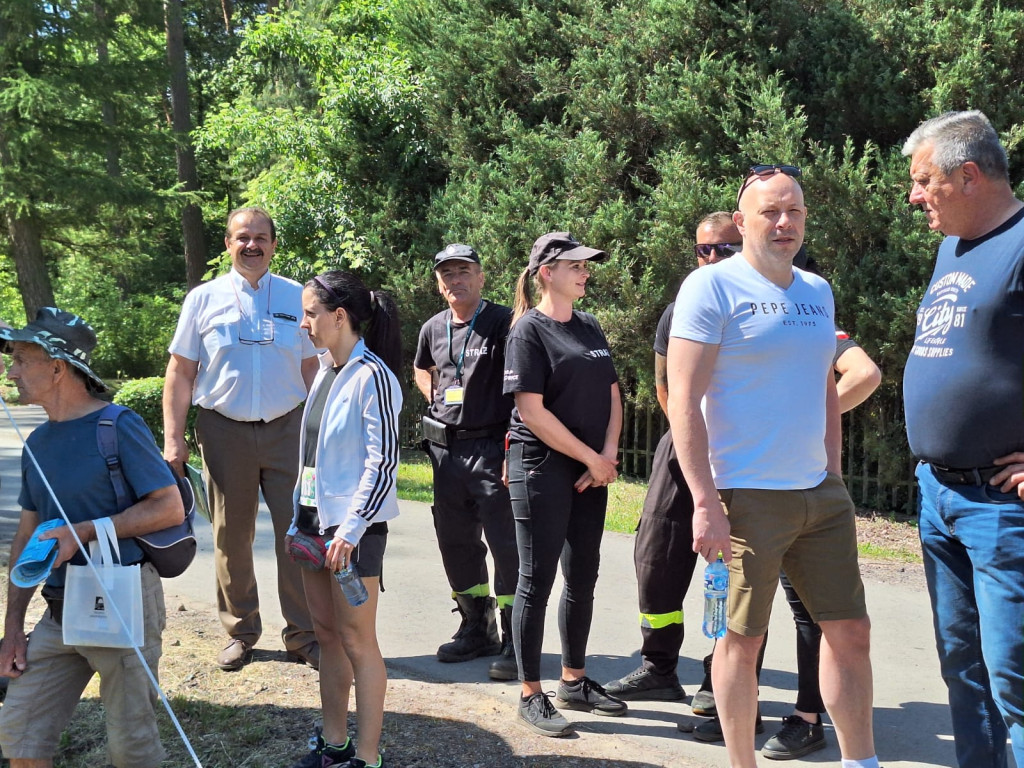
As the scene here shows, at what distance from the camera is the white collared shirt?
17.6 ft

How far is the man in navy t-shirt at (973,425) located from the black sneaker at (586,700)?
1.65m

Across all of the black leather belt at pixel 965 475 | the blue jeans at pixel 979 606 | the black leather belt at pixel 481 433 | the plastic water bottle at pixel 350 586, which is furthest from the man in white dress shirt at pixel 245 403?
the black leather belt at pixel 965 475

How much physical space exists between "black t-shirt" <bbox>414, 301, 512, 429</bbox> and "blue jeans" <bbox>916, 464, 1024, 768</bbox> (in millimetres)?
2421

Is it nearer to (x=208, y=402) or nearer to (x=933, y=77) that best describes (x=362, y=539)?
(x=208, y=402)

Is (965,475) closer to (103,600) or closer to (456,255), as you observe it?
(103,600)

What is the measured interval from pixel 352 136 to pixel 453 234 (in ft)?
9.20

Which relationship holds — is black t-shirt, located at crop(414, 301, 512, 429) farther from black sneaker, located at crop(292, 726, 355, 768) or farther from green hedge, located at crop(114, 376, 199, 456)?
green hedge, located at crop(114, 376, 199, 456)

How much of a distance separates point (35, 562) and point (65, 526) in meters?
0.15

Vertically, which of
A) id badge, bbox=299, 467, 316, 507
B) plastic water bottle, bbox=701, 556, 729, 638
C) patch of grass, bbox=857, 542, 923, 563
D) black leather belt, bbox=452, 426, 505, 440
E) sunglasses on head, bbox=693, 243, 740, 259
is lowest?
patch of grass, bbox=857, 542, 923, 563

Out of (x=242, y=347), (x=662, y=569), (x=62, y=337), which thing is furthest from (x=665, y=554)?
(x=62, y=337)

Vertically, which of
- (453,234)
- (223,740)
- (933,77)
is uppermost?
(933,77)

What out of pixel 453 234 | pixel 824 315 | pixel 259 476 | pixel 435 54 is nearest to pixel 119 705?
pixel 259 476

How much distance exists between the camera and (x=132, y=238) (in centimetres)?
2542

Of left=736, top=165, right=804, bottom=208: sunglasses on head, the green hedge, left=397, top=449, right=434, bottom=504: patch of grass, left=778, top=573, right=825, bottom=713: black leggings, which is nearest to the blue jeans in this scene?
left=778, top=573, right=825, bottom=713: black leggings
